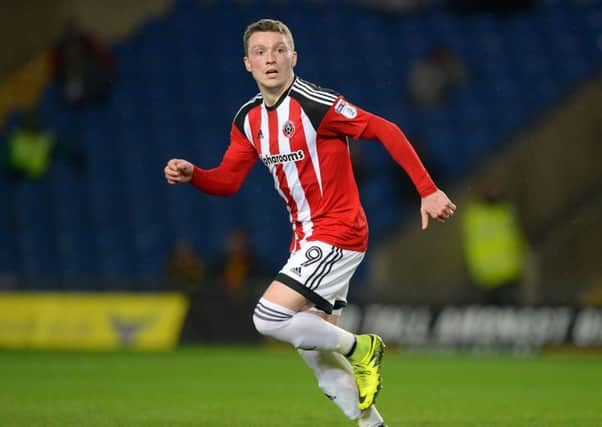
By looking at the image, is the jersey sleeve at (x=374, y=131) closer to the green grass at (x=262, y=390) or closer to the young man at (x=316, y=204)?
the young man at (x=316, y=204)

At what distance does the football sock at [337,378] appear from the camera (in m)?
6.75

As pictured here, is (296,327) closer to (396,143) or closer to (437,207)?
(437,207)

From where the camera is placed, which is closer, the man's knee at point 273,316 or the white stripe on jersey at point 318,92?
the man's knee at point 273,316

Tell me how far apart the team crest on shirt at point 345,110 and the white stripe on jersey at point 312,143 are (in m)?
0.16

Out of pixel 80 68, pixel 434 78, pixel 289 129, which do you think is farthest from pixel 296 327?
pixel 434 78

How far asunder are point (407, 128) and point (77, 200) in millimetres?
5129

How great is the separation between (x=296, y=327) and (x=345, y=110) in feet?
3.76

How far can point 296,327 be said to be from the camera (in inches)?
255

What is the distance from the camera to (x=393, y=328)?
15.7 m

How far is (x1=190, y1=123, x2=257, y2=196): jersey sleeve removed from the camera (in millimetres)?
7070

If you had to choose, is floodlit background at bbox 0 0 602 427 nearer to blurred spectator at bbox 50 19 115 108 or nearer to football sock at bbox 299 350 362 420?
blurred spectator at bbox 50 19 115 108

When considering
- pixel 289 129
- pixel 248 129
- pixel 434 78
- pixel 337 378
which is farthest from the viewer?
pixel 434 78

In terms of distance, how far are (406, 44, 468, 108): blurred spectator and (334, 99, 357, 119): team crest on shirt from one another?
13.8m

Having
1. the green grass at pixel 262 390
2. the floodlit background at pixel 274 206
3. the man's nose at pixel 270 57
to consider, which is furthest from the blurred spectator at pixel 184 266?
the man's nose at pixel 270 57
